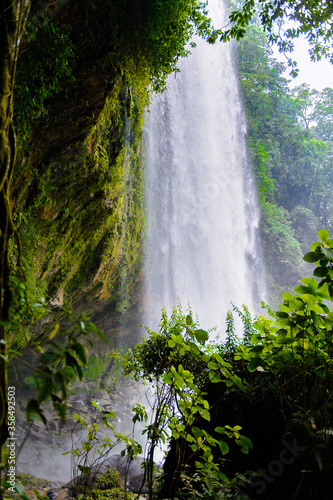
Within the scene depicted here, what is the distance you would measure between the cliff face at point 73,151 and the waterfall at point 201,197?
3776 millimetres

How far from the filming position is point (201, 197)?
13266 mm

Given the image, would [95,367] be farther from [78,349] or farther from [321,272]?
[78,349]

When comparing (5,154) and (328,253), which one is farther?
(328,253)

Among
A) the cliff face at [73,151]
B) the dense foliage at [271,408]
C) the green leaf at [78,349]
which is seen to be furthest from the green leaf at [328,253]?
the cliff face at [73,151]

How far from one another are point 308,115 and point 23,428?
88.9 feet

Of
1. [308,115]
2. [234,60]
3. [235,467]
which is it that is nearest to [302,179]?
[308,115]

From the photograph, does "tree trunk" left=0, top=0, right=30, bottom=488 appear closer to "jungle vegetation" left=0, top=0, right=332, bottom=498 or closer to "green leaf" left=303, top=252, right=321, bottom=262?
"jungle vegetation" left=0, top=0, right=332, bottom=498

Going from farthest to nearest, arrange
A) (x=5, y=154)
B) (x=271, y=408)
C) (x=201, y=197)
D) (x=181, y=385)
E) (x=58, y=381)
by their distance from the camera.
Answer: (x=201, y=197)
(x=271, y=408)
(x=181, y=385)
(x=5, y=154)
(x=58, y=381)

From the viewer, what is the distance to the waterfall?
11492 millimetres

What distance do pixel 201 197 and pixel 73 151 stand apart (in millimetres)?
9148

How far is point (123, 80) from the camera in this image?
505 centimetres

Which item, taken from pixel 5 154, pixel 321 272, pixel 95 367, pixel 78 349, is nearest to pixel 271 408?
pixel 321 272

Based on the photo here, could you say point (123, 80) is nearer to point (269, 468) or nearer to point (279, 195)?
point (269, 468)

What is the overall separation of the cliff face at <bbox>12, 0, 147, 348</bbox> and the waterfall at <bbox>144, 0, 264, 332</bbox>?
3.78 meters
